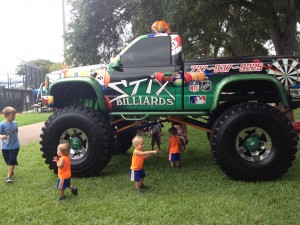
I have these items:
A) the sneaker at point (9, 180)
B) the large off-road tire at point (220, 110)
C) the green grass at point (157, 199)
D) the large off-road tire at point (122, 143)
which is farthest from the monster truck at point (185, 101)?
the large off-road tire at point (122, 143)

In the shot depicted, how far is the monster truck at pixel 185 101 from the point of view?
5.38 m

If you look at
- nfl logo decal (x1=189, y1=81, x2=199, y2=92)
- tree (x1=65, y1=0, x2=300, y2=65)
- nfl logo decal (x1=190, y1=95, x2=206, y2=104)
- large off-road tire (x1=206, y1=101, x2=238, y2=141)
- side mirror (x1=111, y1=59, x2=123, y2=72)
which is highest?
tree (x1=65, y1=0, x2=300, y2=65)

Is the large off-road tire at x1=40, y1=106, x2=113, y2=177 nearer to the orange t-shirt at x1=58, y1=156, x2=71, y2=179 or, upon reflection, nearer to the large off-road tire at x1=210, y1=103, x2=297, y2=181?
the orange t-shirt at x1=58, y1=156, x2=71, y2=179

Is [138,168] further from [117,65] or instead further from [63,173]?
[117,65]

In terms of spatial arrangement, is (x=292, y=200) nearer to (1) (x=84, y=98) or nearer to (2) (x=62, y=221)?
(2) (x=62, y=221)

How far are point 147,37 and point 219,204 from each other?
9.88ft

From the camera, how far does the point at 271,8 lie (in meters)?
9.69

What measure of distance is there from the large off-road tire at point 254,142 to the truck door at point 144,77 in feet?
3.12

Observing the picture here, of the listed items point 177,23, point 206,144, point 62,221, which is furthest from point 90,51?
point 62,221

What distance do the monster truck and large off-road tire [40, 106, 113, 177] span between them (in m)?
0.02

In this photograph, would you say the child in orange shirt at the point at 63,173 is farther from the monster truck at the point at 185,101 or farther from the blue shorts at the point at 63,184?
the monster truck at the point at 185,101

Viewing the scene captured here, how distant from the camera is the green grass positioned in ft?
13.3

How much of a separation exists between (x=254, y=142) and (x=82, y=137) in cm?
273

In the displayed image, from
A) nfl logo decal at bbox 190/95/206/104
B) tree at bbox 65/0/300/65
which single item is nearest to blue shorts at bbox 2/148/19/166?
nfl logo decal at bbox 190/95/206/104
